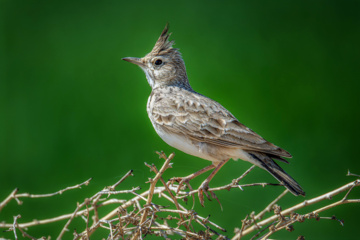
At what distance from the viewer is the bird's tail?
2.93 meters

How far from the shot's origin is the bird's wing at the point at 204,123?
11.0 ft

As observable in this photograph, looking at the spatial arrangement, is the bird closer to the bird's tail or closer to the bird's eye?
the bird's tail

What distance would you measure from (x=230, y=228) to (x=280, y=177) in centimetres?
112

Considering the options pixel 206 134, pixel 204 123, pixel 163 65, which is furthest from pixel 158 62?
pixel 206 134

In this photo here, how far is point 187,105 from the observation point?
151 inches

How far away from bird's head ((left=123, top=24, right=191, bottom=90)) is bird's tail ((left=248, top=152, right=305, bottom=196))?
1321mm

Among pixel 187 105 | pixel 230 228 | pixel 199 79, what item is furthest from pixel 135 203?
pixel 199 79

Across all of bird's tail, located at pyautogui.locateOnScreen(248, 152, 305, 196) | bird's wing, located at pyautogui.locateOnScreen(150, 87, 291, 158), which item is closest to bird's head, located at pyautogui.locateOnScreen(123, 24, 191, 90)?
bird's wing, located at pyautogui.locateOnScreen(150, 87, 291, 158)

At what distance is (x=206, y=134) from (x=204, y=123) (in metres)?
0.12

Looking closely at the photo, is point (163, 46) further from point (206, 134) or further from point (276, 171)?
point (276, 171)

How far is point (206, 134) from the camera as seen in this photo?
11.5ft

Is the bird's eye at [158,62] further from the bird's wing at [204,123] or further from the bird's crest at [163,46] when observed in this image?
the bird's wing at [204,123]

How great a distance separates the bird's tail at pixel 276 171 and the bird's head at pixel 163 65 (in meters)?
1.32

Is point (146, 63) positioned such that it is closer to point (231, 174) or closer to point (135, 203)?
point (231, 174)
